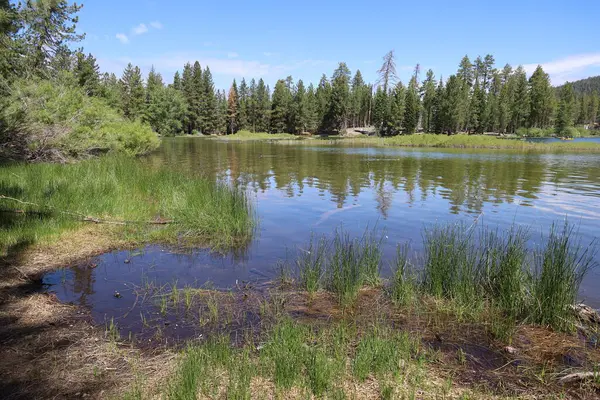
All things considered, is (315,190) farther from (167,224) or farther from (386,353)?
(386,353)

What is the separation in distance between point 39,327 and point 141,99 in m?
90.8

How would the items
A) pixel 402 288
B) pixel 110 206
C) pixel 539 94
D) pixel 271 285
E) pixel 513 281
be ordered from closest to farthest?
pixel 513 281, pixel 402 288, pixel 271 285, pixel 110 206, pixel 539 94

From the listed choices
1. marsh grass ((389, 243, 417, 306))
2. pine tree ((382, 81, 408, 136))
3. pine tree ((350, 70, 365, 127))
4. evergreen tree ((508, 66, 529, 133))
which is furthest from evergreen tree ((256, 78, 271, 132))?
marsh grass ((389, 243, 417, 306))

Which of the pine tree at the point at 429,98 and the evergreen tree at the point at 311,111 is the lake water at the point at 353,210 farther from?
the evergreen tree at the point at 311,111

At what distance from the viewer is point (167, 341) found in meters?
4.59

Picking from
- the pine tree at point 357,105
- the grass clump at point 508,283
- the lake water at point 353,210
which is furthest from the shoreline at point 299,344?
the pine tree at point 357,105

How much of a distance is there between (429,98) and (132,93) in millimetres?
64607

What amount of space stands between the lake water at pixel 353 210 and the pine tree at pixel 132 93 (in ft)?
213

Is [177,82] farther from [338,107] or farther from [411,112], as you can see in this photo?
[411,112]

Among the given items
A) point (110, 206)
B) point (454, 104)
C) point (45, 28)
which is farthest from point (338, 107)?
point (110, 206)

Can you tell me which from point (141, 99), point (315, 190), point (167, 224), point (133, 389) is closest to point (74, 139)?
point (167, 224)

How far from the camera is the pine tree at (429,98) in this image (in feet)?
254

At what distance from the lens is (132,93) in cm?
8969

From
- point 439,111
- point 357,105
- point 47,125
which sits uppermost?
point 357,105
